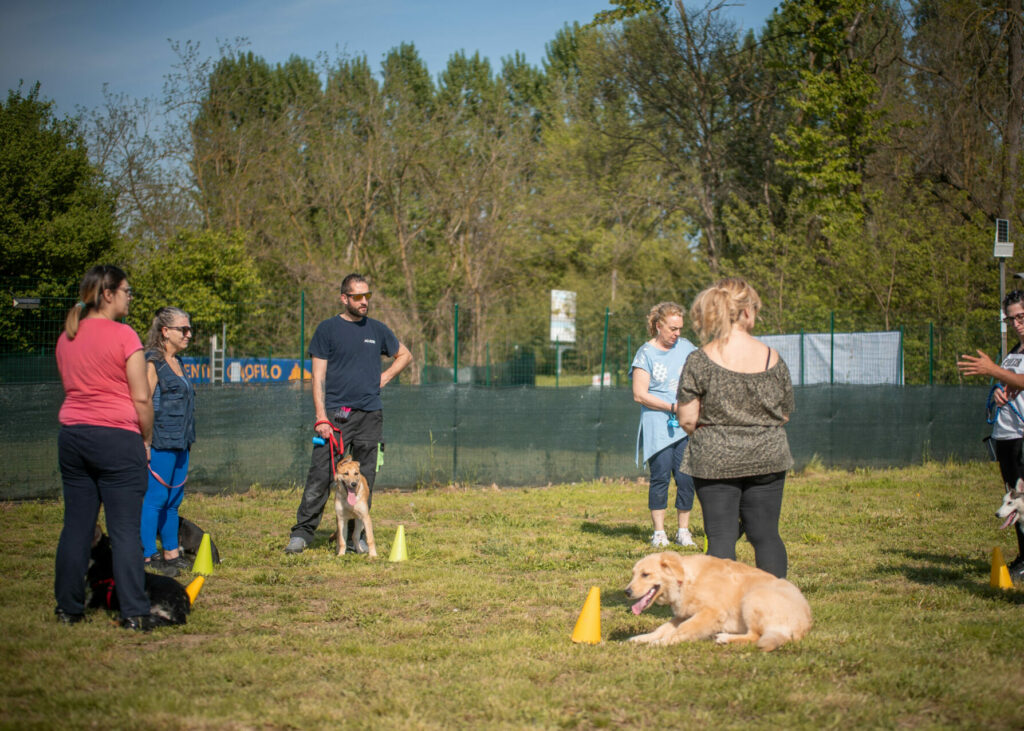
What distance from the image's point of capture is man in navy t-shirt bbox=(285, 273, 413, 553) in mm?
6672

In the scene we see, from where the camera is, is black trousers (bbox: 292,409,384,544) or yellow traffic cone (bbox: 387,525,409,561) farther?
black trousers (bbox: 292,409,384,544)

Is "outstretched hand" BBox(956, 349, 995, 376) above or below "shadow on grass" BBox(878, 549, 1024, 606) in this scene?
above

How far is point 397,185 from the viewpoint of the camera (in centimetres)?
2977

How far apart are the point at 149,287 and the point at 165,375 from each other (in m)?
18.2

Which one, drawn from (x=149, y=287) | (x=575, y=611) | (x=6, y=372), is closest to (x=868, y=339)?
(x=575, y=611)

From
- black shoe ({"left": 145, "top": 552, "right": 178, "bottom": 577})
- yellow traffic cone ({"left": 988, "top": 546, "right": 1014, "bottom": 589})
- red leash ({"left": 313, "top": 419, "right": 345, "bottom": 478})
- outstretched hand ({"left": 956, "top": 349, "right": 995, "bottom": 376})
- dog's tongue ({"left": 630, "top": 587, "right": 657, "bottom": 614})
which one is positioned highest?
outstretched hand ({"left": 956, "top": 349, "right": 995, "bottom": 376})

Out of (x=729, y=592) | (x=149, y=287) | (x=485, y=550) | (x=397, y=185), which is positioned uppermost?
(x=397, y=185)

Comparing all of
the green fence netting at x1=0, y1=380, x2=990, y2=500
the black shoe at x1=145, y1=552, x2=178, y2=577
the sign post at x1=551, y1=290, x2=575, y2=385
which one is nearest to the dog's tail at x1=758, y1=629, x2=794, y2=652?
the black shoe at x1=145, y1=552, x2=178, y2=577

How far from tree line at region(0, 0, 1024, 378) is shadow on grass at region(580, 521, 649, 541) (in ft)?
31.7

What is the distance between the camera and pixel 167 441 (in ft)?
20.3

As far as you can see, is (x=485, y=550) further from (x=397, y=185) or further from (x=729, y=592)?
(x=397, y=185)

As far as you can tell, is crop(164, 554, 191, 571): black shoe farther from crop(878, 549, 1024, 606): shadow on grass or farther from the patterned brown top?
crop(878, 549, 1024, 606): shadow on grass

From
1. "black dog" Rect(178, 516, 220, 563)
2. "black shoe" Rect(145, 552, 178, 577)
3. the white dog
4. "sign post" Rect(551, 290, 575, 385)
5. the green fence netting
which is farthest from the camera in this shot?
"sign post" Rect(551, 290, 575, 385)

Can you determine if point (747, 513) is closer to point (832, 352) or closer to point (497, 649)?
point (497, 649)
